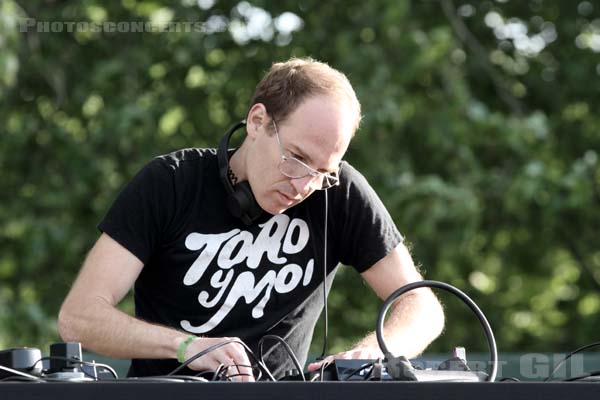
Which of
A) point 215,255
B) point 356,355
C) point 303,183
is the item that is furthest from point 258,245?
point 356,355

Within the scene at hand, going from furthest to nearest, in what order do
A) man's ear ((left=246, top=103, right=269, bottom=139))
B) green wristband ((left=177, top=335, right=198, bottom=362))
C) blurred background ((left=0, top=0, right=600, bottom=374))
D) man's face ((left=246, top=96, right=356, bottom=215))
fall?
blurred background ((left=0, top=0, right=600, bottom=374)), man's ear ((left=246, top=103, right=269, bottom=139)), man's face ((left=246, top=96, right=356, bottom=215)), green wristband ((left=177, top=335, right=198, bottom=362))

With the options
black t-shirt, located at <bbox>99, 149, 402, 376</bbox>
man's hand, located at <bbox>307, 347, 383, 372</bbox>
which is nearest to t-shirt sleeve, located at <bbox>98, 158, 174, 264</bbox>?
black t-shirt, located at <bbox>99, 149, 402, 376</bbox>

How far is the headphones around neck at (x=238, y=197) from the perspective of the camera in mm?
2275

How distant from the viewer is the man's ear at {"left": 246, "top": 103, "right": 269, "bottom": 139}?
225 centimetres

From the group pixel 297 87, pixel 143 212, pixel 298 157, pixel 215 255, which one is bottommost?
pixel 215 255

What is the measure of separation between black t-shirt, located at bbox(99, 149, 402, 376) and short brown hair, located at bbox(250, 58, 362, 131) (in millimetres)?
232

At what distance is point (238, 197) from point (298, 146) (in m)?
0.20

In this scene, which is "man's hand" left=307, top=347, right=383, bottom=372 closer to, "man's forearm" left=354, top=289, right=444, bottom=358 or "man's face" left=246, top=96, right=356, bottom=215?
"man's forearm" left=354, top=289, right=444, bottom=358

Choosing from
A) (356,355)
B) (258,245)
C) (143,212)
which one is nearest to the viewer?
(356,355)

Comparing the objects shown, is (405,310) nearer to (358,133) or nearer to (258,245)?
(258,245)

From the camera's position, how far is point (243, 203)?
2.27 m

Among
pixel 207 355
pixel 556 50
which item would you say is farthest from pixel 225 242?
pixel 556 50

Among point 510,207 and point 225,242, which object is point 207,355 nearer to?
point 225,242

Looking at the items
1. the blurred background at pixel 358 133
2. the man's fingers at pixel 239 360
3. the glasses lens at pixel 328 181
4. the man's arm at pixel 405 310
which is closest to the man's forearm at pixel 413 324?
the man's arm at pixel 405 310
